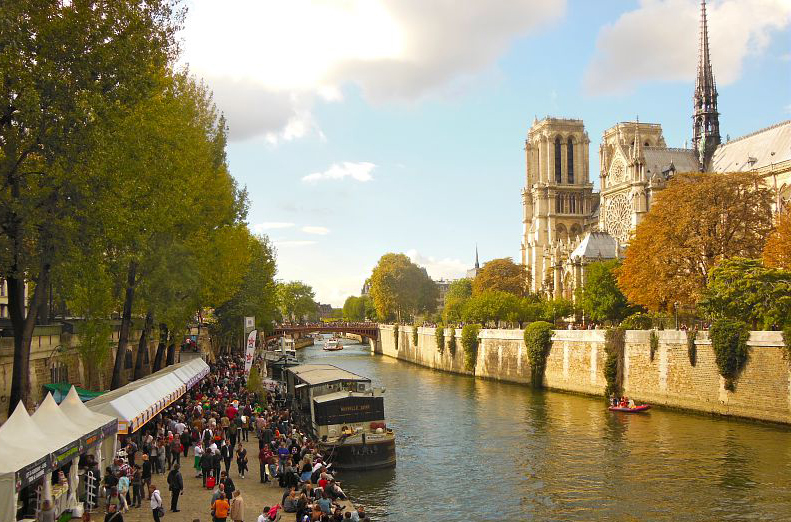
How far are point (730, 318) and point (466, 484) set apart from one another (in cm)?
2144

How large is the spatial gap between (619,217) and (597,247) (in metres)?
13.8

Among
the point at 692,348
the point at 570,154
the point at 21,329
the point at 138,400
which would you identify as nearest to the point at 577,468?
the point at 692,348

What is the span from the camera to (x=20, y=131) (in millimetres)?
20781

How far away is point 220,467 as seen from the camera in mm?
23922

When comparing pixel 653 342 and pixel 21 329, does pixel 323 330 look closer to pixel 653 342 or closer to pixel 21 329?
pixel 653 342

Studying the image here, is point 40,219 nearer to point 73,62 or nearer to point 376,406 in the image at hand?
point 73,62

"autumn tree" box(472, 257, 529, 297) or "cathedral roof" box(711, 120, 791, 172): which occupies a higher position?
"cathedral roof" box(711, 120, 791, 172)

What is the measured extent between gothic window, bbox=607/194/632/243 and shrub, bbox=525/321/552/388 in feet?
162

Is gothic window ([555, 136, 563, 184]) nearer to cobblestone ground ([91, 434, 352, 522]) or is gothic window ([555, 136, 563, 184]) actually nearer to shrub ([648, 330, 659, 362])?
shrub ([648, 330, 659, 362])

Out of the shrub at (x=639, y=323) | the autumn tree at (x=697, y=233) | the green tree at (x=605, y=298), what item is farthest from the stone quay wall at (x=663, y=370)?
the green tree at (x=605, y=298)

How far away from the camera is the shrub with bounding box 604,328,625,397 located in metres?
49.6

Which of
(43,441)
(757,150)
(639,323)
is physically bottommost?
(43,441)

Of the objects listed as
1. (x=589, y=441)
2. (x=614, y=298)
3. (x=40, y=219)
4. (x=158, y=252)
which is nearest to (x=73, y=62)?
(x=40, y=219)

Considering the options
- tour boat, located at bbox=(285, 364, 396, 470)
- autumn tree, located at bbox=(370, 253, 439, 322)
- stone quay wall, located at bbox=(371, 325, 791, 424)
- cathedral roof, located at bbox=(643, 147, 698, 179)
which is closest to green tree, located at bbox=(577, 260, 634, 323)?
stone quay wall, located at bbox=(371, 325, 791, 424)
